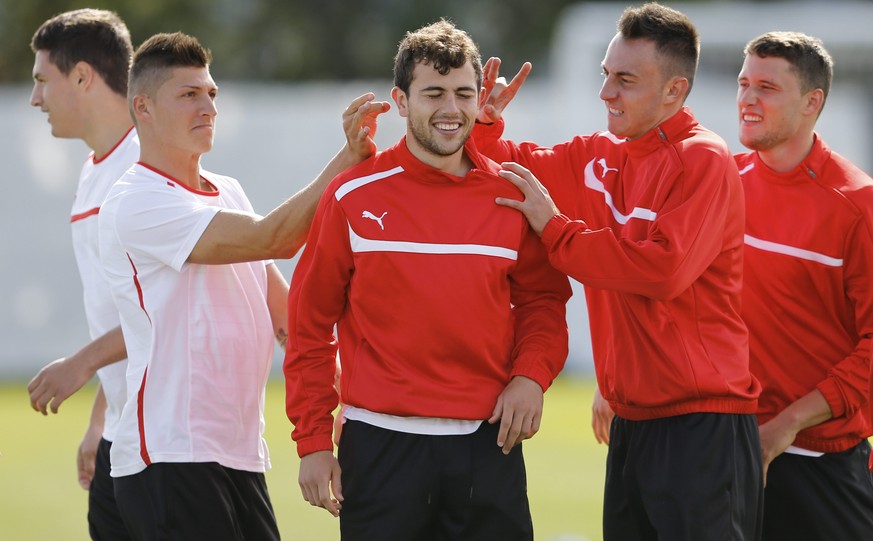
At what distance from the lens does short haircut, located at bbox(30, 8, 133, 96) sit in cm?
524

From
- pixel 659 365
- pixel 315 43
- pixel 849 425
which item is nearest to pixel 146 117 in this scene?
pixel 659 365

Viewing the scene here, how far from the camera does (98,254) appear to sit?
4875 millimetres

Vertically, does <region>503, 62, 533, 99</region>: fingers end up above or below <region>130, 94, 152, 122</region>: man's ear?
above

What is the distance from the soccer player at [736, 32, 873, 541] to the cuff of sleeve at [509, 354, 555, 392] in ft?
3.26

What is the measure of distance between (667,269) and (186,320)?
165 cm

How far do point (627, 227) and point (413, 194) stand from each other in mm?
758

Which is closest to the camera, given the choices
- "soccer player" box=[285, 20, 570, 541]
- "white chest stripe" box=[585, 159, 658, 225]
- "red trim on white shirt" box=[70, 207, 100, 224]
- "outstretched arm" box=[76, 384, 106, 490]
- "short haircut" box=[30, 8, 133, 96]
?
"soccer player" box=[285, 20, 570, 541]

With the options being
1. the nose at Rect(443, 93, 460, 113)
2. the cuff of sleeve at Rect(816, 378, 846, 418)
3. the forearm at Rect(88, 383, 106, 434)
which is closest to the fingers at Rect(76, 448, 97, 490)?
the forearm at Rect(88, 383, 106, 434)

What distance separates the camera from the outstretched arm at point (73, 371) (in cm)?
451

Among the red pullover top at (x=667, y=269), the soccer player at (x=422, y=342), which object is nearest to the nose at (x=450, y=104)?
the soccer player at (x=422, y=342)

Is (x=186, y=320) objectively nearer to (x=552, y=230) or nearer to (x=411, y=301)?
(x=411, y=301)

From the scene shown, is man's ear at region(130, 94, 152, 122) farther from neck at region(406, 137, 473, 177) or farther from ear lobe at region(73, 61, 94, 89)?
neck at region(406, 137, 473, 177)

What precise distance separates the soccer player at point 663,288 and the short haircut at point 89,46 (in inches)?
70.2

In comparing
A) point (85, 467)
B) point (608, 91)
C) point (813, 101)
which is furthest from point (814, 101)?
point (85, 467)
